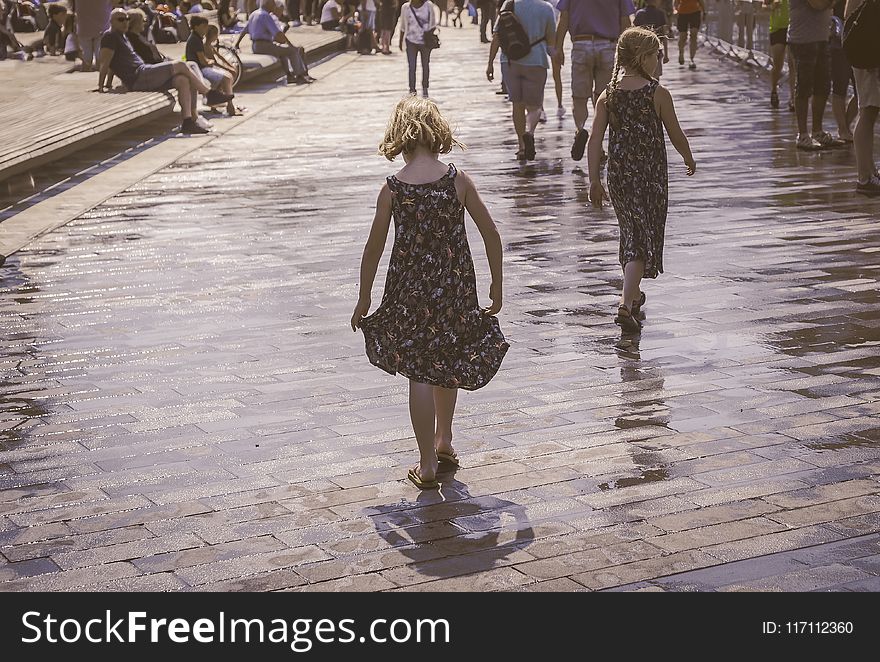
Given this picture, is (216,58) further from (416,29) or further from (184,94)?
(416,29)

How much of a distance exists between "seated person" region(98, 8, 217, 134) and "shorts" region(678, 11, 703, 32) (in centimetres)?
1266

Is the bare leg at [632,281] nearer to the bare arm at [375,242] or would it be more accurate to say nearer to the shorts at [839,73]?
the bare arm at [375,242]

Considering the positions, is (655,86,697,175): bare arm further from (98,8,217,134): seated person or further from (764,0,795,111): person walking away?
(98,8,217,134): seated person

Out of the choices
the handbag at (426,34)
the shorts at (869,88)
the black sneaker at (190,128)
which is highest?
the shorts at (869,88)

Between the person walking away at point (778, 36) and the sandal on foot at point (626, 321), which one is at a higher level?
the person walking away at point (778, 36)

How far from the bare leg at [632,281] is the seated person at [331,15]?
3407 centimetres

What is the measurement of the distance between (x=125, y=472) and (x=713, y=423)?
7.95ft

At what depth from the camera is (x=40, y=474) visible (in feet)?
18.9

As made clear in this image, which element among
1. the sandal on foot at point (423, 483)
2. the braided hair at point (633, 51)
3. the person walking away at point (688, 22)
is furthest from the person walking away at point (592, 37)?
the person walking away at point (688, 22)

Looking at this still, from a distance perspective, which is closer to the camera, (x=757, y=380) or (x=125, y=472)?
(x=125, y=472)

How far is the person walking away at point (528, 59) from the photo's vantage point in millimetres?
14828

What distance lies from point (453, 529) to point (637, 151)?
12.1 ft

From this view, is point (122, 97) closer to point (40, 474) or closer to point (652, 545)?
point (40, 474)

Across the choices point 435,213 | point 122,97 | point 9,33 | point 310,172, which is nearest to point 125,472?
point 435,213
